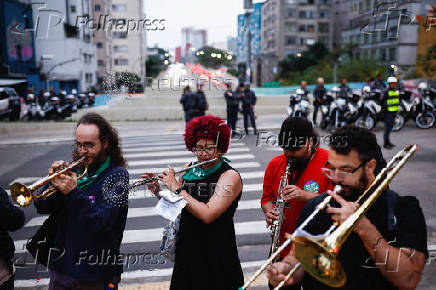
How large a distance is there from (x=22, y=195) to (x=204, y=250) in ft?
3.87

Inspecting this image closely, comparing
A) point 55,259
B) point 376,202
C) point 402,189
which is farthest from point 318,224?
point 402,189

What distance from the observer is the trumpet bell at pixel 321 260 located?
4.73ft

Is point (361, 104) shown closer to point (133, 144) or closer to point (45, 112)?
point (133, 144)

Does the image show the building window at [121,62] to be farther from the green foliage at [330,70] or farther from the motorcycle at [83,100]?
the motorcycle at [83,100]

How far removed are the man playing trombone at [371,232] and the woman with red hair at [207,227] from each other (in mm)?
774

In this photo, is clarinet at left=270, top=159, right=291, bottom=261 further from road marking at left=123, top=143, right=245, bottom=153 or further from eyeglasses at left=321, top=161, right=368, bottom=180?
road marking at left=123, top=143, right=245, bottom=153

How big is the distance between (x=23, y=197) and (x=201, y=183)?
1092mm

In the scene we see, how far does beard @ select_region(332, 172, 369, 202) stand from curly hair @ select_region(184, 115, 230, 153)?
42.0 inches

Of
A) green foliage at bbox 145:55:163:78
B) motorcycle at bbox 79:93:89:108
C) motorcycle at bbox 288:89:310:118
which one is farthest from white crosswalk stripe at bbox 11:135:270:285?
motorcycle at bbox 79:93:89:108

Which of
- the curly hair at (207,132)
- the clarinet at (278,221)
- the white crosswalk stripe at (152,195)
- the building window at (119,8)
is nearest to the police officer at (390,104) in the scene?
the white crosswalk stripe at (152,195)

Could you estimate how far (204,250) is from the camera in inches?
103

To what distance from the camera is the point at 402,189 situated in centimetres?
712

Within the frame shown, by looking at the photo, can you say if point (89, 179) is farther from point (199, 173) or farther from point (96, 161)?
point (199, 173)

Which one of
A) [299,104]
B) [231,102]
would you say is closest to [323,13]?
[299,104]
